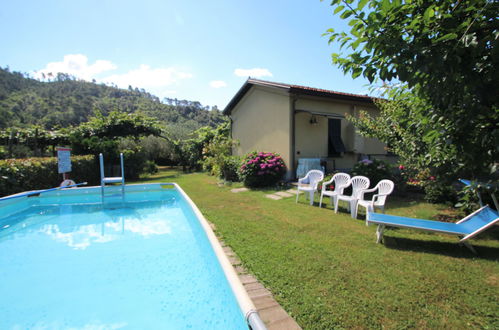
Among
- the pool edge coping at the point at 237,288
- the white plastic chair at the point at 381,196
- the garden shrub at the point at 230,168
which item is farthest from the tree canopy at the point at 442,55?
the garden shrub at the point at 230,168

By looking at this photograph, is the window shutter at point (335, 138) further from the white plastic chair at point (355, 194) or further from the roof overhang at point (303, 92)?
the white plastic chair at point (355, 194)

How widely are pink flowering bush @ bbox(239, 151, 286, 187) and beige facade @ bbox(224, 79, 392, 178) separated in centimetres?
64

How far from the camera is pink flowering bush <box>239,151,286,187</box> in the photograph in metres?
11.5

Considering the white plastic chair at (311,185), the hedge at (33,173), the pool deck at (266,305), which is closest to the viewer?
the pool deck at (266,305)

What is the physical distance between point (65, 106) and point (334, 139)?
73423 mm

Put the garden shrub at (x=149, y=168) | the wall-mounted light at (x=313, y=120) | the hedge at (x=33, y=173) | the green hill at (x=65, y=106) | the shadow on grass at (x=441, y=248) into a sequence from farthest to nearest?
the green hill at (x=65, y=106) → the garden shrub at (x=149, y=168) → the wall-mounted light at (x=313, y=120) → the hedge at (x=33, y=173) → the shadow on grass at (x=441, y=248)

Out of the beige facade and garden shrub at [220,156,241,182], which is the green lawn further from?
garden shrub at [220,156,241,182]

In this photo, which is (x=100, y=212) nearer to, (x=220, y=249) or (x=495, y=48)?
(x=220, y=249)

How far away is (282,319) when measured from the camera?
2.64 m

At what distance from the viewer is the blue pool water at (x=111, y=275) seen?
3.66 meters

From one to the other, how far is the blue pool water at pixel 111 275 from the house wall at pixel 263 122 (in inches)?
258

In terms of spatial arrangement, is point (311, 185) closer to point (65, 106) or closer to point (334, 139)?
point (334, 139)

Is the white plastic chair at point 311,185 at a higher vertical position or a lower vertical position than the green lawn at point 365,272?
higher

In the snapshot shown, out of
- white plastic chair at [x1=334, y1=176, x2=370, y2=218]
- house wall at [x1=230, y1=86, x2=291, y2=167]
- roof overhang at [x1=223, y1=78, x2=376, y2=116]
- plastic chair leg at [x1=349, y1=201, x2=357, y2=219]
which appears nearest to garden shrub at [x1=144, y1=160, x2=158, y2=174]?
house wall at [x1=230, y1=86, x2=291, y2=167]
